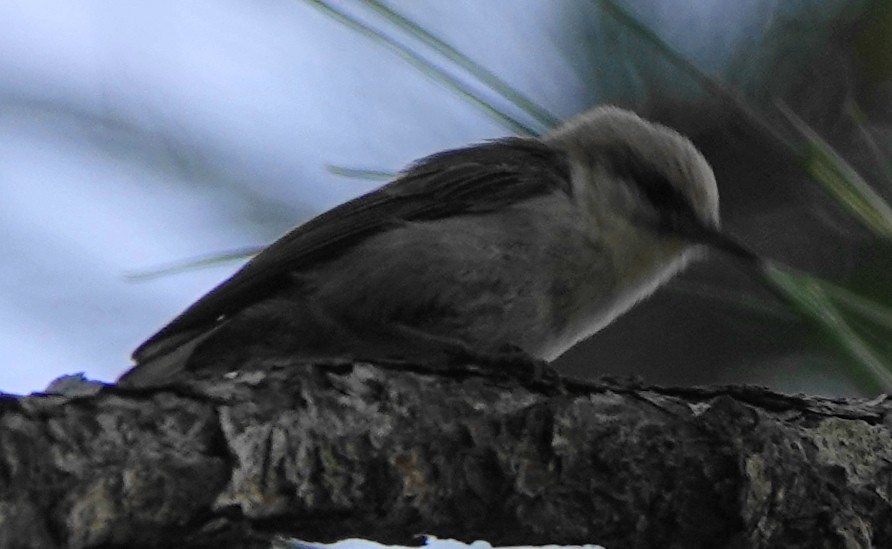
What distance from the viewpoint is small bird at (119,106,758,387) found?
6.75ft

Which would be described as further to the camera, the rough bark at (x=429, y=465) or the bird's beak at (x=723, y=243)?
the bird's beak at (x=723, y=243)

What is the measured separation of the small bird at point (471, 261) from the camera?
2.06 m

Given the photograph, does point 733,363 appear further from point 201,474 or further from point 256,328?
A: point 201,474

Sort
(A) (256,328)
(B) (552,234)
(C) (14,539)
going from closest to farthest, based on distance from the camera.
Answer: (C) (14,539), (A) (256,328), (B) (552,234)

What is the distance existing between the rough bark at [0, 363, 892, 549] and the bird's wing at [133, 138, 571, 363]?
666 mm

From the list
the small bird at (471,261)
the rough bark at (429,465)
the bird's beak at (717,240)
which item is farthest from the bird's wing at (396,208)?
the rough bark at (429,465)

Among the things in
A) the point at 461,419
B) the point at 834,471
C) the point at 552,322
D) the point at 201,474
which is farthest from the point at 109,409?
the point at 552,322

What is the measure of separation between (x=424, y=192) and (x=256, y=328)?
47cm

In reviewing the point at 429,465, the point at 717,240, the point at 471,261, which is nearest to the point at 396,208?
the point at 471,261

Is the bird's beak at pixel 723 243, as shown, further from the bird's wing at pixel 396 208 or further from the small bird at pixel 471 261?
the bird's wing at pixel 396 208

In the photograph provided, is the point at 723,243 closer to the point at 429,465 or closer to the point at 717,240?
the point at 717,240

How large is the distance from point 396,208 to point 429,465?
109 cm

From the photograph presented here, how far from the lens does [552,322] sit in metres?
2.18

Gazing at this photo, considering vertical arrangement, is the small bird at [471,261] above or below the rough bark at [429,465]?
above
